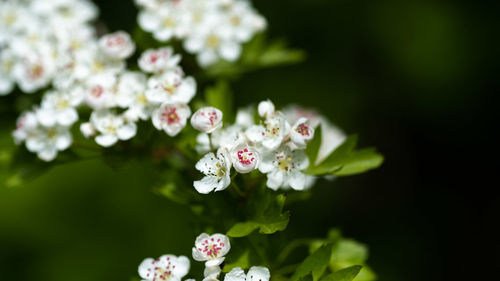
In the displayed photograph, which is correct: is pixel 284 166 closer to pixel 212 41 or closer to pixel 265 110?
pixel 265 110

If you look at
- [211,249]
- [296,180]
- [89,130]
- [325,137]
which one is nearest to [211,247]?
[211,249]

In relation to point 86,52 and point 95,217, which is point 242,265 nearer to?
point 86,52

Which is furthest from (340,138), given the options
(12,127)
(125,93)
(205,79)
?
(12,127)

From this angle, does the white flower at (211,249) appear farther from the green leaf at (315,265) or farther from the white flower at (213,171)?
the green leaf at (315,265)

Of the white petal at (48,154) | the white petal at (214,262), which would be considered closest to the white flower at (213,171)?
the white petal at (214,262)

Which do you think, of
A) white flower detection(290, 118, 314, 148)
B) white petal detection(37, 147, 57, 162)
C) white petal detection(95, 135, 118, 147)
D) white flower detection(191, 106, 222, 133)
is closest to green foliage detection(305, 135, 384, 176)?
white flower detection(290, 118, 314, 148)

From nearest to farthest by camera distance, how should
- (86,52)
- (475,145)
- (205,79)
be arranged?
(86,52), (205,79), (475,145)
